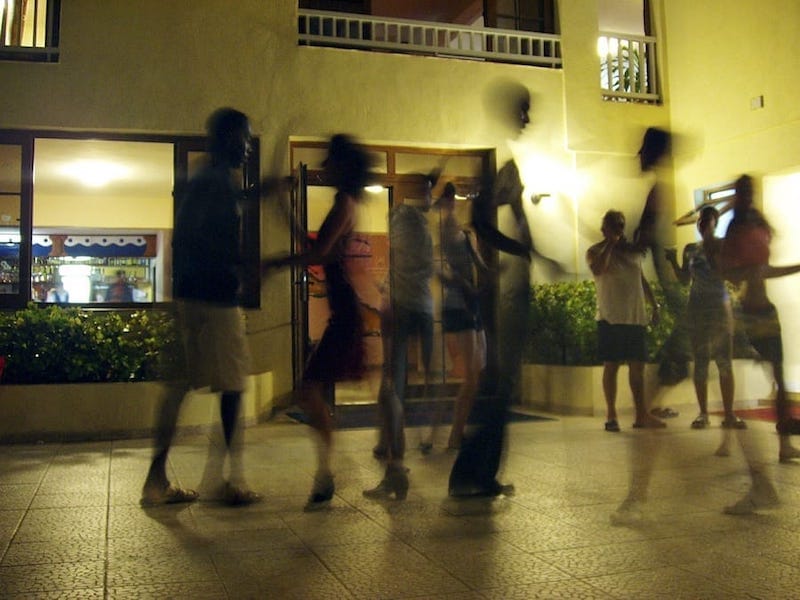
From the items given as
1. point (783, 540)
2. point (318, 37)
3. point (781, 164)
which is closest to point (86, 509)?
point (783, 540)

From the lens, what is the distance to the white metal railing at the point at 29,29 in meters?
8.66

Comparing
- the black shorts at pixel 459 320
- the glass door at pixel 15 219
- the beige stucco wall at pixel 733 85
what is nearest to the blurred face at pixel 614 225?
the black shorts at pixel 459 320

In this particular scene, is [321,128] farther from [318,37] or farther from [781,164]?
[781,164]

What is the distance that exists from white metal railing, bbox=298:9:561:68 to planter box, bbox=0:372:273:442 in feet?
14.4

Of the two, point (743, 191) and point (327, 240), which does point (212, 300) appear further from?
point (743, 191)

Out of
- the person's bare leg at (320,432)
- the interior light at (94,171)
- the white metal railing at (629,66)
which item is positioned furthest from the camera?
the interior light at (94,171)

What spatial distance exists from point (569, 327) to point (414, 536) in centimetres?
512

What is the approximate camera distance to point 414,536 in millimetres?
3764

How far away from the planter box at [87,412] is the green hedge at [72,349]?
0.15 metres

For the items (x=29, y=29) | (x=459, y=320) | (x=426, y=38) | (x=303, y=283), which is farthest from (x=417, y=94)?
(x=459, y=320)

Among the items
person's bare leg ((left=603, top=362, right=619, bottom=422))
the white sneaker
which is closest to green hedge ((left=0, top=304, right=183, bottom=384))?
person's bare leg ((left=603, top=362, right=619, bottom=422))

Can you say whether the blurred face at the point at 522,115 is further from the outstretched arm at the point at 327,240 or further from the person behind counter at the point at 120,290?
the person behind counter at the point at 120,290

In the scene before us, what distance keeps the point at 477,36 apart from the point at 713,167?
10.8ft

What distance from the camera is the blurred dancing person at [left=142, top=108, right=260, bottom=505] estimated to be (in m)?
4.34
